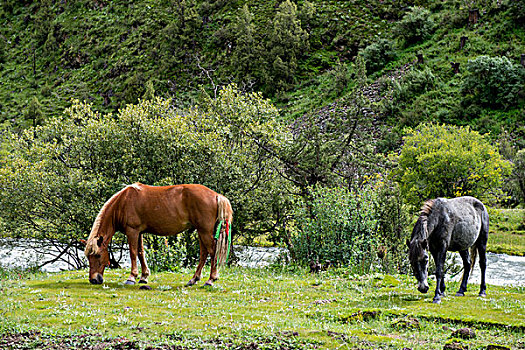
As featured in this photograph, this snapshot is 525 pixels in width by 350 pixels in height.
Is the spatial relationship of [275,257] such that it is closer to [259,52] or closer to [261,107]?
[261,107]

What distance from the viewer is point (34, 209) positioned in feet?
71.1

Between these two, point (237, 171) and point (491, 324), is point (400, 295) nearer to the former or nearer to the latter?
point (491, 324)

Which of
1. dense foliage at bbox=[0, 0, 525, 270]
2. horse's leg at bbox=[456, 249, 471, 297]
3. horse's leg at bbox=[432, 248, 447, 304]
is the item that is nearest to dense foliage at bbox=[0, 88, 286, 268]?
dense foliage at bbox=[0, 0, 525, 270]

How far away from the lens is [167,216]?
525 inches

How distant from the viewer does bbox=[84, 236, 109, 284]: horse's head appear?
42.0 ft

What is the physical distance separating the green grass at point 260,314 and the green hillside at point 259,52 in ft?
154

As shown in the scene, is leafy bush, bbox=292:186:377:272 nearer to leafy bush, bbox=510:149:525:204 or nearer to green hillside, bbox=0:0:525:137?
leafy bush, bbox=510:149:525:204

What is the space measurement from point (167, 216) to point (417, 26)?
83660 millimetres

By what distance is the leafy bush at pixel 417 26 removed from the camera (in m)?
84.6

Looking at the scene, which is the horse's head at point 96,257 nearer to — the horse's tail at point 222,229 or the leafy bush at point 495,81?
the horse's tail at point 222,229

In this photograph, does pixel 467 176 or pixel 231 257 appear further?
pixel 467 176

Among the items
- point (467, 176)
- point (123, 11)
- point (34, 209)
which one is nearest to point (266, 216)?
point (34, 209)

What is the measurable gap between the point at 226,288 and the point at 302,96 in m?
74.2

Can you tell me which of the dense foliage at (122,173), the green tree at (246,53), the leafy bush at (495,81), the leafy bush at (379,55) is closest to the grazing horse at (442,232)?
the dense foliage at (122,173)
